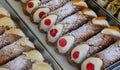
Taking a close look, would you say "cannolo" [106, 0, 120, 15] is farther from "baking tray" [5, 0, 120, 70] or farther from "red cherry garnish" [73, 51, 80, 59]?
"red cherry garnish" [73, 51, 80, 59]

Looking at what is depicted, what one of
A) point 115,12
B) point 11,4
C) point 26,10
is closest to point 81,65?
point 115,12

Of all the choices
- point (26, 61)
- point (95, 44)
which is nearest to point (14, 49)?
point (26, 61)

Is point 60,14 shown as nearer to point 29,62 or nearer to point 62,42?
point 62,42

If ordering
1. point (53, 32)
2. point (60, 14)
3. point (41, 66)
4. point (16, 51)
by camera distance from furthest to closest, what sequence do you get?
point (60, 14) → point (53, 32) → point (16, 51) → point (41, 66)

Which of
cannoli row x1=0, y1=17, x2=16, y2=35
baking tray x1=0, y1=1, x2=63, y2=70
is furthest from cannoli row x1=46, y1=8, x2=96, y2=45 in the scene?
cannoli row x1=0, y1=17, x2=16, y2=35

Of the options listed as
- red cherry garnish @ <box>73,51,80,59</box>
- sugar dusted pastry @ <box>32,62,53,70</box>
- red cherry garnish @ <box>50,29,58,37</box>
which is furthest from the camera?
red cherry garnish @ <box>50,29,58,37</box>

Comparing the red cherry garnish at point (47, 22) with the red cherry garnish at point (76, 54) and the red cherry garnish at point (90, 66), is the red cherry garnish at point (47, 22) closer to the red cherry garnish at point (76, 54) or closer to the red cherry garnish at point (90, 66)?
the red cherry garnish at point (76, 54)
